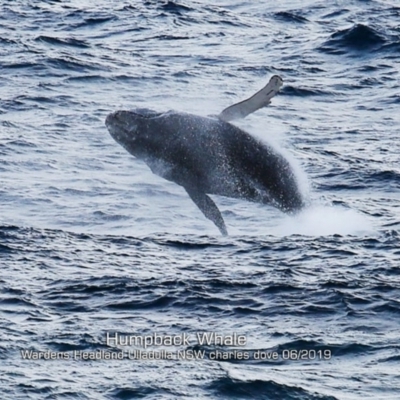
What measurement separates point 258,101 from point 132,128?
2187mm

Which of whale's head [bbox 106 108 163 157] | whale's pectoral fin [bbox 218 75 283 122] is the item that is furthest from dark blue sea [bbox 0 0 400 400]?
whale's head [bbox 106 108 163 157]

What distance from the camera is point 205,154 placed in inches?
904

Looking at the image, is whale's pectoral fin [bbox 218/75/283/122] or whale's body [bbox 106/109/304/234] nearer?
whale's pectoral fin [bbox 218/75/283/122]

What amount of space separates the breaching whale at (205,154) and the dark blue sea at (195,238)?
2.04 feet

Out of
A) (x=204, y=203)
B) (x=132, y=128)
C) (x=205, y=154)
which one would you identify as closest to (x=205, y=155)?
(x=205, y=154)

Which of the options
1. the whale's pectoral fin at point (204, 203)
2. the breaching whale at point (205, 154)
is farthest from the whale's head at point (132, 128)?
the whale's pectoral fin at point (204, 203)

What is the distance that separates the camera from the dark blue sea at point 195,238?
70.0ft

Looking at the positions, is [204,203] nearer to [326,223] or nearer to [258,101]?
[258,101]

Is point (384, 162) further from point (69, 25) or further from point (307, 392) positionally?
point (69, 25)

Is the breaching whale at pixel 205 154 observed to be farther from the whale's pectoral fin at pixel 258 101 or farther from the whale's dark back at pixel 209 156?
the whale's pectoral fin at pixel 258 101

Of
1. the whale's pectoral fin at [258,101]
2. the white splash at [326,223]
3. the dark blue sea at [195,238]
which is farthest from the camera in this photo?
the white splash at [326,223]

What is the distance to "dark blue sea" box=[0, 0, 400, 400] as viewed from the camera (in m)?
21.3

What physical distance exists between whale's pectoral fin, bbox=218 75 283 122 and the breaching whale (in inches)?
4.5

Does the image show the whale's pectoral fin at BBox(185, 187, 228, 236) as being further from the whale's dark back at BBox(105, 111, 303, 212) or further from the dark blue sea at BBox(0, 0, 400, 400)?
the dark blue sea at BBox(0, 0, 400, 400)
